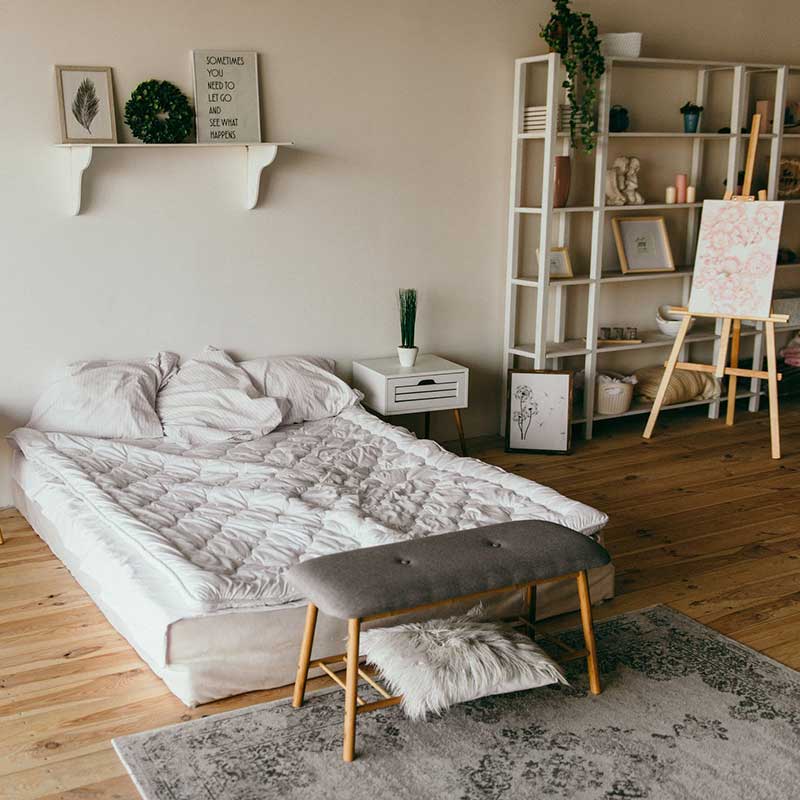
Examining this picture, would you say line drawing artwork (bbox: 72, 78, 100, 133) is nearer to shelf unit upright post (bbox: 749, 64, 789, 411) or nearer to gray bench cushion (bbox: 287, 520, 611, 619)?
gray bench cushion (bbox: 287, 520, 611, 619)

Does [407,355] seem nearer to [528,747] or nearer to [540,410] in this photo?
[540,410]

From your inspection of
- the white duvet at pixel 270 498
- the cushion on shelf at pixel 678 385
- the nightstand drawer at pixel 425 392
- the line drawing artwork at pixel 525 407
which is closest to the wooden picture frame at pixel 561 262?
the line drawing artwork at pixel 525 407

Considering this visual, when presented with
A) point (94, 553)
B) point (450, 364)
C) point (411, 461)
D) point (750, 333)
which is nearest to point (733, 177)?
point (750, 333)

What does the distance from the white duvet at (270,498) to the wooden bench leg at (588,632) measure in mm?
527

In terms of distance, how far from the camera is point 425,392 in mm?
4645

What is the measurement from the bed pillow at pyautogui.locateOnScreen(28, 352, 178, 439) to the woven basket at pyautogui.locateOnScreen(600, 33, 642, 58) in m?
2.72

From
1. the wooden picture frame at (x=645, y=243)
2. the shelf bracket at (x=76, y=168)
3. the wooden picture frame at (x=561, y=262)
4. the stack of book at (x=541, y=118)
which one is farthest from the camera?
the wooden picture frame at (x=645, y=243)

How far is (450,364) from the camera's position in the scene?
4.77 metres

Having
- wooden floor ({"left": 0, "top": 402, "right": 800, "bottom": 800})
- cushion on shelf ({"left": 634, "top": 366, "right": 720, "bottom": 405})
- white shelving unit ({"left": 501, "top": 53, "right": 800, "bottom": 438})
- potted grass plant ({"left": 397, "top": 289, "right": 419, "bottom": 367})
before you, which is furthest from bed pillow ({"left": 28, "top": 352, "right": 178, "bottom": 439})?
cushion on shelf ({"left": 634, "top": 366, "right": 720, "bottom": 405})

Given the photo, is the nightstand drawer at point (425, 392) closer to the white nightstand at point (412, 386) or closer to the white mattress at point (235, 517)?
the white nightstand at point (412, 386)

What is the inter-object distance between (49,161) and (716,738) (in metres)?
3.17

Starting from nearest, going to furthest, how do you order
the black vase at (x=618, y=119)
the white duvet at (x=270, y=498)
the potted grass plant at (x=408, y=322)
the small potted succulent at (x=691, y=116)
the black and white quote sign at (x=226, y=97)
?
1. the white duvet at (x=270, y=498)
2. the black and white quote sign at (x=226, y=97)
3. the potted grass plant at (x=408, y=322)
4. the black vase at (x=618, y=119)
5. the small potted succulent at (x=691, y=116)

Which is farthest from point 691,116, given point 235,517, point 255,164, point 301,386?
point 235,517

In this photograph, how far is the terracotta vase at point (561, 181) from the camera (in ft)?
16.1
